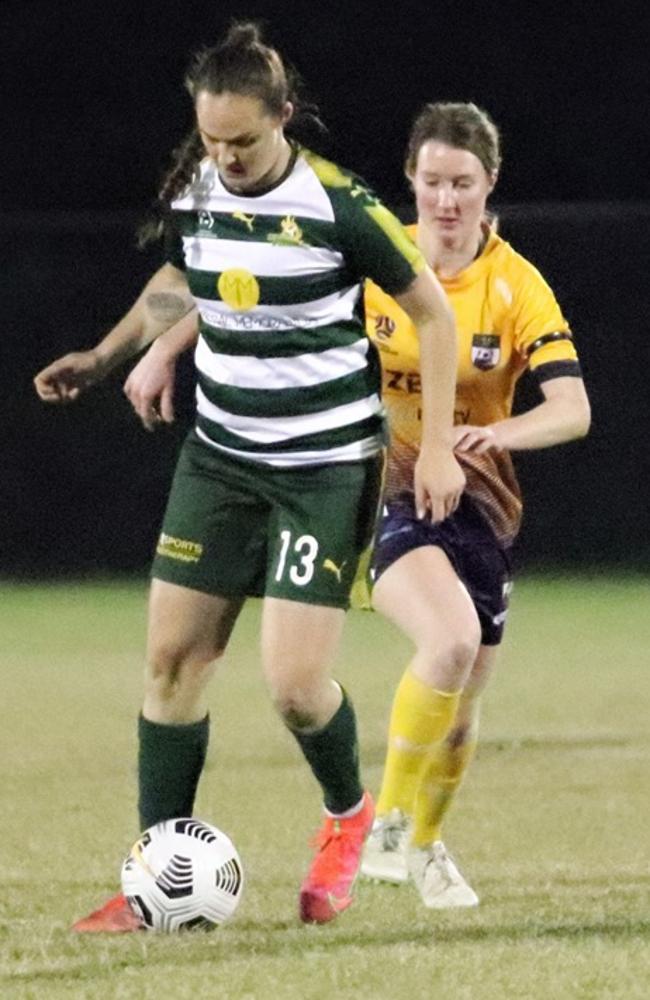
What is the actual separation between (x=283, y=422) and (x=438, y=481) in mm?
330

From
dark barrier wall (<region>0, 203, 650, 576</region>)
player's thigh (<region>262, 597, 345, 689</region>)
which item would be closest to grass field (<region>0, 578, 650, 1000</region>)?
player's thigh (<region>262, 597, 345, 689</region>)

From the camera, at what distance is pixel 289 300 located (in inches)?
192

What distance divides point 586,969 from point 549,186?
1254 centimetres

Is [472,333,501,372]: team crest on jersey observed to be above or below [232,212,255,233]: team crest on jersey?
below

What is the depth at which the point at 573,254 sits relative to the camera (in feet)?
45.6

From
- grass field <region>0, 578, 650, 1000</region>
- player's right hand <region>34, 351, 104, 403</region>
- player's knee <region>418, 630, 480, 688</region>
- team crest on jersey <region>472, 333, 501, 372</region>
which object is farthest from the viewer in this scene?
team crest on jersey <region>472, 333, 501, 372</region>

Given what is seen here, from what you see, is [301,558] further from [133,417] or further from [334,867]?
[133,417]

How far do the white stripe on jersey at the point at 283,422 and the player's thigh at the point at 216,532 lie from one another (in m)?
0.07

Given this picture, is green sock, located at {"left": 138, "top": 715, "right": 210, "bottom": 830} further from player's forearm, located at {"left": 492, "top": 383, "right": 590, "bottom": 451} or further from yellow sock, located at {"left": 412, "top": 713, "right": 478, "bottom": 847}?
player's forearm, located at {"left": 492, "top": 383, "right": 590, "bottom": 451}

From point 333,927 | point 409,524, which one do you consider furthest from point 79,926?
point 409,524

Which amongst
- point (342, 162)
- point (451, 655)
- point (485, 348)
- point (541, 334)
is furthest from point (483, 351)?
point (342, 162)

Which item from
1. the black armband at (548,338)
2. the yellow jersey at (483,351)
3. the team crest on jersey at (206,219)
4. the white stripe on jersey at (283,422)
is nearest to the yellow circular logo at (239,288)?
the team crest on jersey at (206,219)

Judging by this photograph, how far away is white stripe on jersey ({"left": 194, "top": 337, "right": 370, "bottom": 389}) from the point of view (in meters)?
4.93

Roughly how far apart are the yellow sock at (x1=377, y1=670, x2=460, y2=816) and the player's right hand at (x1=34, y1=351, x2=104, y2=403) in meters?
0.98
